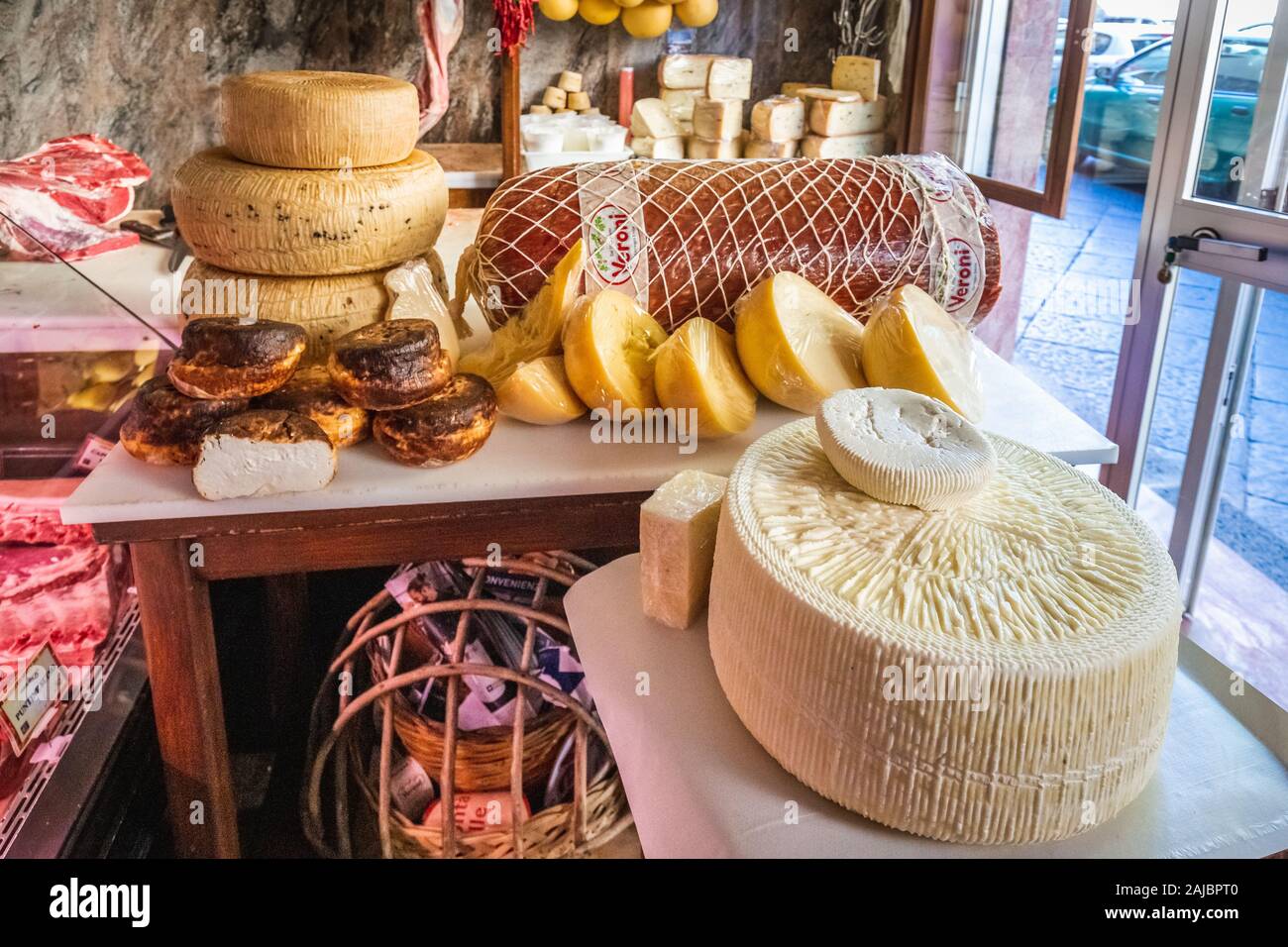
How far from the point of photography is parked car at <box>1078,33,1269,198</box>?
77.9 inches

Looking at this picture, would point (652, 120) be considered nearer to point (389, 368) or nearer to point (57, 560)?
point (389, 368)

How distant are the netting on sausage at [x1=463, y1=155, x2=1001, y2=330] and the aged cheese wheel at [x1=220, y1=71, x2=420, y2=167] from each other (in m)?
0.23

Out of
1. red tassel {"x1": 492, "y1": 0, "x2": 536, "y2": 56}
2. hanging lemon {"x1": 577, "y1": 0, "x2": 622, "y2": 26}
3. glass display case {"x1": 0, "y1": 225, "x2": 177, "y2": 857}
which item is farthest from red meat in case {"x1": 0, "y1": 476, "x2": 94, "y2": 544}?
hanging lemon {"x1": 577, "y1": 0, "x2": 622, "y2": 26}

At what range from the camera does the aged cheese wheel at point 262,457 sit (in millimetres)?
1088

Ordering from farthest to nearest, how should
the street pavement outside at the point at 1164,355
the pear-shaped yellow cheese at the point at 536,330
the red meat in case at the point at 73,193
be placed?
the street pavement outside at the point at 1164,355, the red meat in case at the point at 73,193, the pear-shaped yellow cheese at the point at 536,330

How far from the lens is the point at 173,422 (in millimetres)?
1137

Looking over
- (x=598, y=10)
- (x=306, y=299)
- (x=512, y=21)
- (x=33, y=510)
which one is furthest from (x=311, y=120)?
(x=598, y=10)

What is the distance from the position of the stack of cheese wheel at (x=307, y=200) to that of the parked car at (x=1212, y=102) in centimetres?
167

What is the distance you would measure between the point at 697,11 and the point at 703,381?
2368mm

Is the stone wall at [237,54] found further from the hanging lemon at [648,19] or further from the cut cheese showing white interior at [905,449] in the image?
the cut cheese showing white interior at [905,449]

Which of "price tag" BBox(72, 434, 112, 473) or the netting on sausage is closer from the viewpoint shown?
"price tag" BBox(72, 434, 112, 473)

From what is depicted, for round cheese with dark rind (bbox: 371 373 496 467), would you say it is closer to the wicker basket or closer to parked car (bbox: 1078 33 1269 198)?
the wicker basket

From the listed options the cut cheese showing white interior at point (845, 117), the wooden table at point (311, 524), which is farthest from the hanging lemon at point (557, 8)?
the wooden table at point (311, 524)
